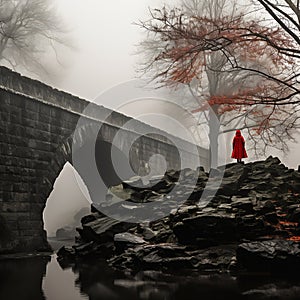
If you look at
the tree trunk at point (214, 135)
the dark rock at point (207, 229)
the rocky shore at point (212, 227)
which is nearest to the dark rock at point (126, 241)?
the rocky shore at point (212, 227)

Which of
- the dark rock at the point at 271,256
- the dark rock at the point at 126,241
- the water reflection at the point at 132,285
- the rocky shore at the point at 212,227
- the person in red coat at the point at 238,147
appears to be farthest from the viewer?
the person in red coat at the point at 238,147

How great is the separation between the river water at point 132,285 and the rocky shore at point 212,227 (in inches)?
24.2

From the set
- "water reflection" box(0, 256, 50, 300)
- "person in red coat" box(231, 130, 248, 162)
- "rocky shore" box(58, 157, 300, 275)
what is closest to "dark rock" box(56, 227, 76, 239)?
"rocky shore" box(58, 157, 300, 275)

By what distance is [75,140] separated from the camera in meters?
14.4

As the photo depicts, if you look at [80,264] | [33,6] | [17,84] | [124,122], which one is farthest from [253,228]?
[33,6]

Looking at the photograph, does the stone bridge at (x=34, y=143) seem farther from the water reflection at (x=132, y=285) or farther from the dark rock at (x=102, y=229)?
the water reflection at (x=132, y=285)

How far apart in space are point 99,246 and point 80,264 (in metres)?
1.32

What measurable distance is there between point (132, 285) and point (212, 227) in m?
2.93

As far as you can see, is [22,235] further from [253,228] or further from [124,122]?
[124,122]

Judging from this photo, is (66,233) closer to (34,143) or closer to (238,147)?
(34,143)

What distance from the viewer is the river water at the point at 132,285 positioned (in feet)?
17.6

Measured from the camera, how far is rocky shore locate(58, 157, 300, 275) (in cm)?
771

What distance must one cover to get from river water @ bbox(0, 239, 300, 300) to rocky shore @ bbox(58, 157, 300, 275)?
61cm

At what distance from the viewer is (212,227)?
28.8 ft
